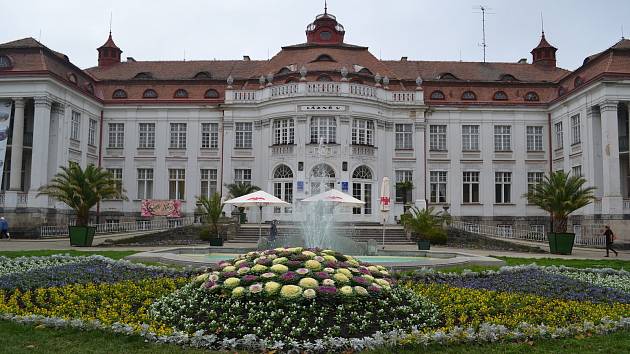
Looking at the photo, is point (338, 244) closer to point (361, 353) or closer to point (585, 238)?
point (361, 353)

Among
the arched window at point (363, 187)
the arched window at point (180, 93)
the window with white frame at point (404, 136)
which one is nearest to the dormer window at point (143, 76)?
the arched window at point (180, 93)

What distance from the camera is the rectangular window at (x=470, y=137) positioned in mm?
44812

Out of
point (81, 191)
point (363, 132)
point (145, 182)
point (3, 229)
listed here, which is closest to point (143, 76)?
point (145, 182)

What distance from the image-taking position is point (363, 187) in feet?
135

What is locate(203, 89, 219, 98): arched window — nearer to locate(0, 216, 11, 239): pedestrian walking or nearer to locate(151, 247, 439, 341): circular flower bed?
locate(0, 216, 11, 239): pedestrian walking

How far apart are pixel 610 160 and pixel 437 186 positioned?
39.9 ft

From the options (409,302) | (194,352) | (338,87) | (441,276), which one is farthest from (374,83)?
(194,352)

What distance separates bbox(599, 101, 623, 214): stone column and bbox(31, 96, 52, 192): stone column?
3506 centimetres

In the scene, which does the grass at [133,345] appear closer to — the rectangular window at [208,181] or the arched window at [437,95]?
the rectangular window at [208,181]

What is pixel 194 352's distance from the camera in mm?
7301

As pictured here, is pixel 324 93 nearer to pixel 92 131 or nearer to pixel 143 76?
pixel 143 76

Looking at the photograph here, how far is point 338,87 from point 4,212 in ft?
74.2

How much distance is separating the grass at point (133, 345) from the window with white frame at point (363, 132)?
3330 cm

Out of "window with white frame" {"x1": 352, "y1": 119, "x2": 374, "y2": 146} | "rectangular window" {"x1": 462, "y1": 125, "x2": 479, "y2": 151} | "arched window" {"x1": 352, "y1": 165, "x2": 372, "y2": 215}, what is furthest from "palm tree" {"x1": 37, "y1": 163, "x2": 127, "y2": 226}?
"rectangular window" {"x1": 462, "y1": 125, "x2": 479, "y2": 151}
